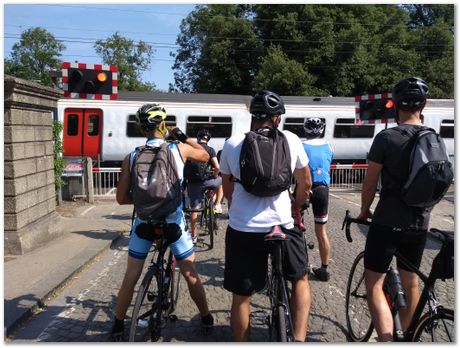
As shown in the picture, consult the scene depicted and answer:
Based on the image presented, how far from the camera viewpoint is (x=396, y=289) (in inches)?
118

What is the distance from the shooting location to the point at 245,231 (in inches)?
114

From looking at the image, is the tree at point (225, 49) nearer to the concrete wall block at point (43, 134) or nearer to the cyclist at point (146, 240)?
the concrete wall block at point (43, 134)

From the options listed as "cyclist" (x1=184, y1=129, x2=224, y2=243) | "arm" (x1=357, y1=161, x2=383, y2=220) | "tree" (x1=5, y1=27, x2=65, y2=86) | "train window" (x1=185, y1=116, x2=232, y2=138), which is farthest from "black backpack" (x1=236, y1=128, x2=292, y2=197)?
"tree" (x1=5, y1=27, x2=65, y2=86)

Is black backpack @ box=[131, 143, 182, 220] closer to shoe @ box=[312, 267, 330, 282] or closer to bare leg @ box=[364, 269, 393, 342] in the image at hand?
bare leg @ box=[364, 269, 393, 342]

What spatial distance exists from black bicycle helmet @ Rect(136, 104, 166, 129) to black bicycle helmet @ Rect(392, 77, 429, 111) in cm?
175

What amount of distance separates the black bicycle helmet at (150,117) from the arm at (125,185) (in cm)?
30

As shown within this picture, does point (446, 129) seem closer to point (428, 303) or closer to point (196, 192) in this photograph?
point (196, 192)

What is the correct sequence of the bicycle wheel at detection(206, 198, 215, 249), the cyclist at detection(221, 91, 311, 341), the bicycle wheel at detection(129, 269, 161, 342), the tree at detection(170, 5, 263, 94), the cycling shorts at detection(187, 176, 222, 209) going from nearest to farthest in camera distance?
1. the cyclist at detection(221, 91, 311, 341)
2. the bicycle wheel at detection(129, 269, 161, 342)
3. the bicycle wheel at detection(206, 198, 215, 249)
4. the cycling shorts at detection(187, 176, 222, 209)
5. the tree at detection(170, 5, 263, 94)

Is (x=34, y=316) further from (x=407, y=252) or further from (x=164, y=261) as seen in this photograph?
(x=407, y=252)

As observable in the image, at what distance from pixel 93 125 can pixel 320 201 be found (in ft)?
40.1

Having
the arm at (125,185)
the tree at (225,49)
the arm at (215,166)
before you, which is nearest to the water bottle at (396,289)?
the arm at (125,185)

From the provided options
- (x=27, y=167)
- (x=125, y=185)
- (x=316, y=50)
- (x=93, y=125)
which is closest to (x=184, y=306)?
(x=125, y=185)

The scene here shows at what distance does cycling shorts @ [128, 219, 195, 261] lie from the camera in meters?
3.46

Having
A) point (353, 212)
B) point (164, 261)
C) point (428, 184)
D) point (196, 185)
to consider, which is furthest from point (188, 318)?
point (353, 212)
